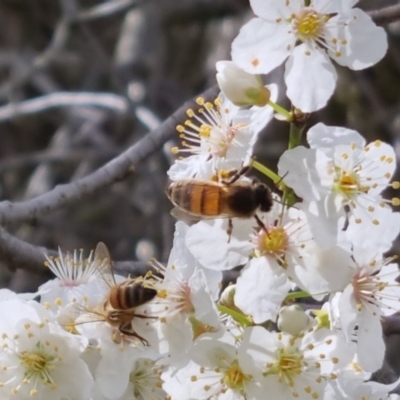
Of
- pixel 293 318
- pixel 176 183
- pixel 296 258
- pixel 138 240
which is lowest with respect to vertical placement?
pixel 138 240

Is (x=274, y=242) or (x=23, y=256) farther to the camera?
(x=23, y=256)

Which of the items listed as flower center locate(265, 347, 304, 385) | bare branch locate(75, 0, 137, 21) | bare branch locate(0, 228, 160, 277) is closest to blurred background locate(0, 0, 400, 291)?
bare branch locate(75, 0, 137, 21)

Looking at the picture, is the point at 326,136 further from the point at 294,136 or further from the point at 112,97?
the point at 112,97

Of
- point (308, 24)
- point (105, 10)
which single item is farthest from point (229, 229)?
point (105, 10)

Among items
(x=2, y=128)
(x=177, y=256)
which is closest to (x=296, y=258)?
(x=177, y=256)

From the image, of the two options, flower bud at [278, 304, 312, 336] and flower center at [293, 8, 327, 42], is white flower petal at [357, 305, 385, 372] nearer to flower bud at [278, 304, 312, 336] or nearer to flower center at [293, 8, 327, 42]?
flower bud at [278, 304, 312, 336]

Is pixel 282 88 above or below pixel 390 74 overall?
above

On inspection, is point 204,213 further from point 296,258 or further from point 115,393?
point 115,393
